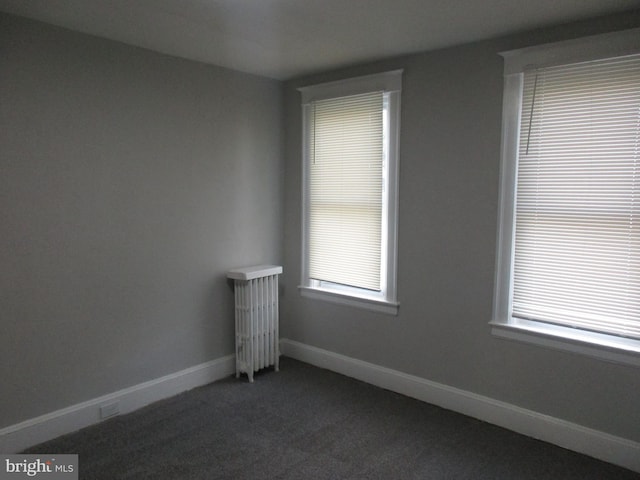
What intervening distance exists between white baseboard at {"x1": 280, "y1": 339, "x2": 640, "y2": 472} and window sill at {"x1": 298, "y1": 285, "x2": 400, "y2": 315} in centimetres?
46

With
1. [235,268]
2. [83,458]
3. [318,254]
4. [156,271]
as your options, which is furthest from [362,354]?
[83,458]

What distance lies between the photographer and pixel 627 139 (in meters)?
2.56

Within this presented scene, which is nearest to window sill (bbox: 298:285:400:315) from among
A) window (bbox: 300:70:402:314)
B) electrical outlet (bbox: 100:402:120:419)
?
window (bbox: 300:70:402:314)

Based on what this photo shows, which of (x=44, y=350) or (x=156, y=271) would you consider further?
(x=156, y=271)

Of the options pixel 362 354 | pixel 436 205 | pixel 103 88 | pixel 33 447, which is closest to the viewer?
pixel 33 447

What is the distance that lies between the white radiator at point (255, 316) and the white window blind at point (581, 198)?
6.36ft

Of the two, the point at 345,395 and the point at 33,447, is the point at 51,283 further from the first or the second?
the point at 345,395

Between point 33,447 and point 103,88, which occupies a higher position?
point 103,88

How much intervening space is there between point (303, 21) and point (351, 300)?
215 centimetres

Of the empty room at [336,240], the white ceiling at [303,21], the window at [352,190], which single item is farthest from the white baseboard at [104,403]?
the white ceiling at [303,21]

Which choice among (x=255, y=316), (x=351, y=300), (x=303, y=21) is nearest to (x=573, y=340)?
(x=351, y=300)

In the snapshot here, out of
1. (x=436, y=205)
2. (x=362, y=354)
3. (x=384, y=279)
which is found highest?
(x=436, y=205)

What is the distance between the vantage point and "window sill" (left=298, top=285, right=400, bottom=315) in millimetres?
3637

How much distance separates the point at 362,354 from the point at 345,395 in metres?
0.40
